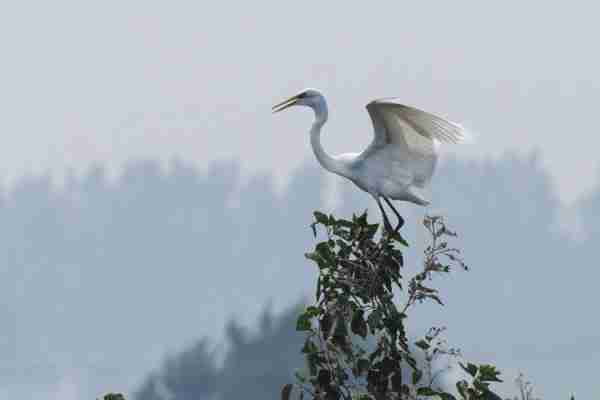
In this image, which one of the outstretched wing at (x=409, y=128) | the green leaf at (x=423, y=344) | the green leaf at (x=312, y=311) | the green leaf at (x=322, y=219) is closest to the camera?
the green leaf at (x=423, y=344)

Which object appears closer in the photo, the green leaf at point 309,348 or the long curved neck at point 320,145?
the green leaf at point 309,348

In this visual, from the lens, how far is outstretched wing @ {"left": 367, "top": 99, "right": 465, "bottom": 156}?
490 inches

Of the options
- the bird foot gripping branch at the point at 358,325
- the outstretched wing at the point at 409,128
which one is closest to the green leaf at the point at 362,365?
the bird foot gripping branch at the point at 358,325

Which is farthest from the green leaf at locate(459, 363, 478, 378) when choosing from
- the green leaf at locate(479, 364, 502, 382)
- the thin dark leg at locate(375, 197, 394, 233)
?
the thin dark leg at locate(375, 197, 394, 233)

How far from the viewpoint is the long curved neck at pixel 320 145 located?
44.3 ft

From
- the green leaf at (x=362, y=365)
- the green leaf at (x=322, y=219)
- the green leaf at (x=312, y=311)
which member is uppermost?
the green leaf at (x=322, y=219)

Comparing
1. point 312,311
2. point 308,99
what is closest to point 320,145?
point 308,99

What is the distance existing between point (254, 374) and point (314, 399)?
3142 inches

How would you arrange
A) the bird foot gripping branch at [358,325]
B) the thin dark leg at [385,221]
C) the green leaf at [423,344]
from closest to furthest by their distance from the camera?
the green leaf at [423,344], the bird foot gripping branch at [358,325], the thin dark leg at [385,221]

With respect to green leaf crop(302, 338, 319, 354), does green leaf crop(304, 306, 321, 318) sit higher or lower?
higher

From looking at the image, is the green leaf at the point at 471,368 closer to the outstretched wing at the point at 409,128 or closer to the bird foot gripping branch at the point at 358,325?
the bird foot gripping branch at the point at 358,325

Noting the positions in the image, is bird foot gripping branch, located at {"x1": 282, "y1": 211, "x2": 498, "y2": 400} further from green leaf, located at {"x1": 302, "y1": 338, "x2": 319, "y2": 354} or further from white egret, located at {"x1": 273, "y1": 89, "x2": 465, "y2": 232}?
white egret, located at {"x1": 273, "y1": 89, "x2": 465, "y2": 232}

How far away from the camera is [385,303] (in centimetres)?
996

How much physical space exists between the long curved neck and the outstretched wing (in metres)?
0.32
